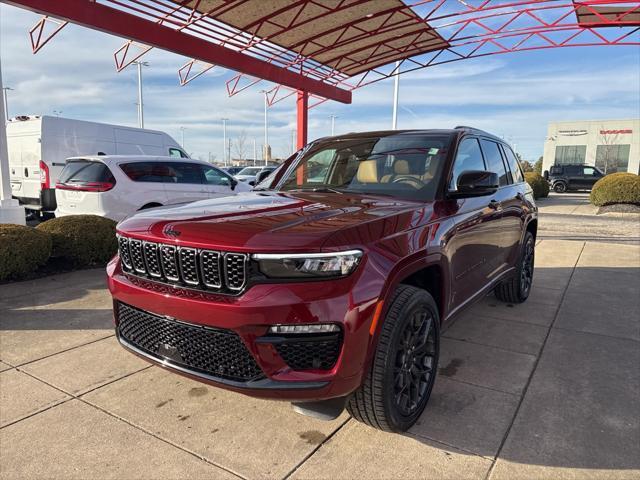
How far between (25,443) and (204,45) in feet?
33.3

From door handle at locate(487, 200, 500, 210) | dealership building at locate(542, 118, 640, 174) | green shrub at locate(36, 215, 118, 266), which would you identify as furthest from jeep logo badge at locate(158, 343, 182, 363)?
dealership building at locate(542, 118, 640, 174)

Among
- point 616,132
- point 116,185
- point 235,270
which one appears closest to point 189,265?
point 235,270

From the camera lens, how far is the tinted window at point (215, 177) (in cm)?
948

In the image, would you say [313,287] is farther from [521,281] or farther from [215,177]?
[215,177]

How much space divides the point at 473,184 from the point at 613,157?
202 feet

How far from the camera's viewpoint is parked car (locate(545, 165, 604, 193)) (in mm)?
29516

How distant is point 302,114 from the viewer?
605 inches

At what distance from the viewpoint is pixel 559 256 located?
8.31 m

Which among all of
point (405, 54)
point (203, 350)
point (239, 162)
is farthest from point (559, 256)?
point (239, 162)

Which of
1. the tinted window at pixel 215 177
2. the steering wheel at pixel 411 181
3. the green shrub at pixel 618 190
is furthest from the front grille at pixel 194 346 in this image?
the green shrub at pixel 618 190

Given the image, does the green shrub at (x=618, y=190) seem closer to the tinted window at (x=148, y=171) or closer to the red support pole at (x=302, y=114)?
the red support pole at (x=302, y=114)

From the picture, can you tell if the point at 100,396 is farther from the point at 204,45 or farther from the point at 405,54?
the point at 405,54

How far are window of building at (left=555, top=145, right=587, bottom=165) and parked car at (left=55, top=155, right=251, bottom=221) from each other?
5731cm

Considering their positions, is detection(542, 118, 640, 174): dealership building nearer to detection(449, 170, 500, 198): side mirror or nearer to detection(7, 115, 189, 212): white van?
detection(7, 115, 189, 212): white van
